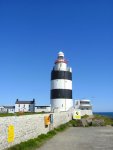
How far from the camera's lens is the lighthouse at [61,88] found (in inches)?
2068

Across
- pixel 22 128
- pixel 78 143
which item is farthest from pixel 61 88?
pixel 22 128

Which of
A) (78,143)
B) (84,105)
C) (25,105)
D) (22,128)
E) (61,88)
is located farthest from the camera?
(25,105)

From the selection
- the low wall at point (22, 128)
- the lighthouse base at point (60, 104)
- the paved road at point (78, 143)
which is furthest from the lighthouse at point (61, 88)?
the paved road at point (78, 143)

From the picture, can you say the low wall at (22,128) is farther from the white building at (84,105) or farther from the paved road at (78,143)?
the white building at (84,105)

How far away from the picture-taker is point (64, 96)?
2071 inches

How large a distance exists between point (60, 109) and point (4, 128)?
3671cm

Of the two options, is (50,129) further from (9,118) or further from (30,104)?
(30,104)

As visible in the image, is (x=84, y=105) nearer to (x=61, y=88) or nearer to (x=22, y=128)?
(x=61, y=88)

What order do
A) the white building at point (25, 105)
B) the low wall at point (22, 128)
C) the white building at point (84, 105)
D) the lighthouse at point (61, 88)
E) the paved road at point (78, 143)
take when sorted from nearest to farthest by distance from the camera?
the low wall at point (22, 128), the paved road at point (78, 143), the lighthouse at point (61, 88), the white building at point (84, 105), the white building at point (25, 105)

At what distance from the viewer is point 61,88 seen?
2063 inches

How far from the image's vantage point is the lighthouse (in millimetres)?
52531

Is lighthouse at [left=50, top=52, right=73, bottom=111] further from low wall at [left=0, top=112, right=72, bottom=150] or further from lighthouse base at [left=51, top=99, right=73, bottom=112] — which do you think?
low wall at [left=0, top=112, right=72, bottom=150]

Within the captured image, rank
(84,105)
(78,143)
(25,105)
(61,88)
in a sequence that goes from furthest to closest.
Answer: (25,105), (84,105), (61,88), (78,143)

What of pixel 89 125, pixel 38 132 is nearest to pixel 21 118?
pixel 38 132
